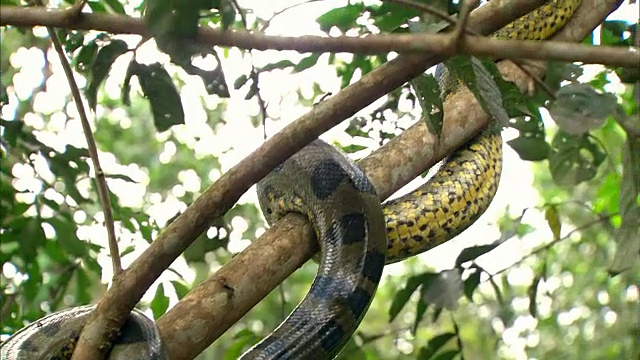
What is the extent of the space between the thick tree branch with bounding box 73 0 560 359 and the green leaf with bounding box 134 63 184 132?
1.18 feet

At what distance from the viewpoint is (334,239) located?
2.06 meters

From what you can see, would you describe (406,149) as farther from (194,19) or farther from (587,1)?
(194,19)

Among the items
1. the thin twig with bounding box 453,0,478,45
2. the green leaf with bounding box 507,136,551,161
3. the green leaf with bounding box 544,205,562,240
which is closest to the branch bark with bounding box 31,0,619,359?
the thin twig with bounding box 453,0,478,45

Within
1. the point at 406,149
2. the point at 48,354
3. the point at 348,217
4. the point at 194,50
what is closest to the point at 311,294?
the point at 348,217

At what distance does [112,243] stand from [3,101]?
1172mm

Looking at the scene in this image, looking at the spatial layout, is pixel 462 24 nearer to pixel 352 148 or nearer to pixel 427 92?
pixel 427 92

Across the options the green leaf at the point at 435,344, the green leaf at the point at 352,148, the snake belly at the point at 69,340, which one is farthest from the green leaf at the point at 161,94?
the green leaf at the point at 435,344

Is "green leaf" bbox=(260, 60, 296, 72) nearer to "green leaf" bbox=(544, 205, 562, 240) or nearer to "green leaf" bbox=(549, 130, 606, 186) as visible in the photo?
"green leaf" bbox=(549, 130, 606, 186)

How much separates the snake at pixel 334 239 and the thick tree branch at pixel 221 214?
0.36 feet

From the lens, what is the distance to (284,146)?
1.41m

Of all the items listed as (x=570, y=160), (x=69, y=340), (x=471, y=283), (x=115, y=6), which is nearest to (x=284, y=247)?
(x=69, y=340)

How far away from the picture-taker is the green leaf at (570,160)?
264 centimetres

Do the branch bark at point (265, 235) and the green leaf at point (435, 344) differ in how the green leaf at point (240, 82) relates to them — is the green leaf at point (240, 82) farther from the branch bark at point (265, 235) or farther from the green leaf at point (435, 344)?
the green leaf at point (435, 344)

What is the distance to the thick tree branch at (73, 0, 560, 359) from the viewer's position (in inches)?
53.3
